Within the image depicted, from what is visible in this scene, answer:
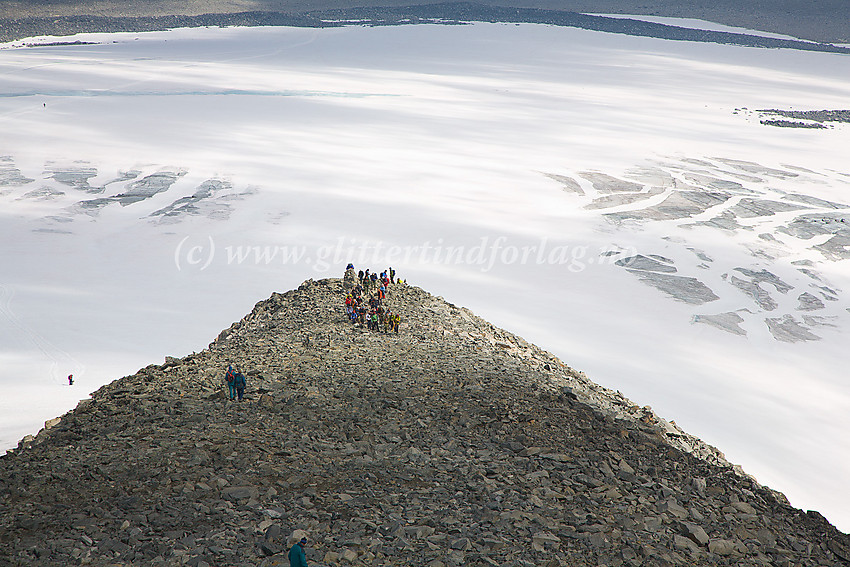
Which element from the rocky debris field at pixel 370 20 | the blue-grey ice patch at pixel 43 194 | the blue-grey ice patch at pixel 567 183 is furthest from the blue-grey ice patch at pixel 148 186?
the rocky debris field at pixel 370 20

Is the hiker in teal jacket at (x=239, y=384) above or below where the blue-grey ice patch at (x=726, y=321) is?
above

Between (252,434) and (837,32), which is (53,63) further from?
(837,32)

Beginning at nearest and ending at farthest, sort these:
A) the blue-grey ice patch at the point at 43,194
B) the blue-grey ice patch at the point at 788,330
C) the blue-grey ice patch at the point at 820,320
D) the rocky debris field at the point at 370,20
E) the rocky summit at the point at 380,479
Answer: the rocky summit at the point at 380,479
the blue-grey ice patch at the point at 788,330
the blue-grey ice patch at the point at 820,320
the blue-grey ice patch at the point at 43,194
the rocky debris field at the point at 370,20

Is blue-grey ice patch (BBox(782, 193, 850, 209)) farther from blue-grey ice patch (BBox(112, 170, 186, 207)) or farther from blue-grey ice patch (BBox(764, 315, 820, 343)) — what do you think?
blue-grey ice patch (BBox(112, 170, 186, 207))

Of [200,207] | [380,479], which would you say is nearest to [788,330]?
A: [380,479]

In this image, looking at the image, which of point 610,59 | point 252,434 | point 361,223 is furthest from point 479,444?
point 610,59

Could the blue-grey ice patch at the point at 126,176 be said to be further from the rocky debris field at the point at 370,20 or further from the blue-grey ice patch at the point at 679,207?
the rocky debris field at the point at 370,20

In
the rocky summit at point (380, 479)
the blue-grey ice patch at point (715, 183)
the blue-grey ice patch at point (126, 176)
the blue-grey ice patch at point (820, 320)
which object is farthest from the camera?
the blue-grey ice patch at point (715, 183)
